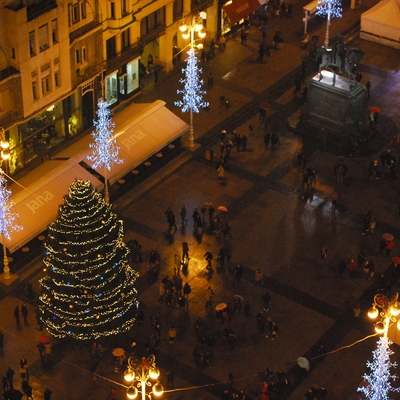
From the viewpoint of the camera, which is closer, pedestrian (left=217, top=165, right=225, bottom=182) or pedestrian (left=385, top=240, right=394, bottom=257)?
pedestrian (left=385, top=240, right=394, bottom=257)

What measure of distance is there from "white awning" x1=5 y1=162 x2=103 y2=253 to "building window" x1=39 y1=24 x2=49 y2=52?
752 centimetres

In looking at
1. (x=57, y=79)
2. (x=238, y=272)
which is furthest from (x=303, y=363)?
(x=57, y=79)

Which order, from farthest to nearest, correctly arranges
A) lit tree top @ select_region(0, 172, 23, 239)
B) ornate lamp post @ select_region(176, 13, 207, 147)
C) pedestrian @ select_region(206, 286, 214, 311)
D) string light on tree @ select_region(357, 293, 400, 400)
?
ornate lamp post @ select_region(176, 13, 207, 147) < pedestrian @ select_region(206, 286, 214, 311) < lit tree top @ select_region(0, 172, 23, 239) < string light on tree @ select_region(357, 293, 400, 400)

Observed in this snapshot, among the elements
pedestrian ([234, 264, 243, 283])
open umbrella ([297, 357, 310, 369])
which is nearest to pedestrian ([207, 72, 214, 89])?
pedestrian ([234, 264, 243, 283])

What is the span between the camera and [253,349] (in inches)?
2346

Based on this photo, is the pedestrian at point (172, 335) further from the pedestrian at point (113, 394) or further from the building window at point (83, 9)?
the building window at point (83, 9)

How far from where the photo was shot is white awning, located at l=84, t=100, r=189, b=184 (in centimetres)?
7138

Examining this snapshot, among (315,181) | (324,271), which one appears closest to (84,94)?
(315,181)

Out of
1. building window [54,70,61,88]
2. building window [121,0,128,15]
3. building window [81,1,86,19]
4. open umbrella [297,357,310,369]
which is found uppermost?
building window [81,1,86,19]

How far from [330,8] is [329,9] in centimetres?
86

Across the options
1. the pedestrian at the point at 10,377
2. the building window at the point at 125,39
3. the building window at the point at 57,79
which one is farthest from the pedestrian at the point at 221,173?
the pedestrian at the point at 10,377

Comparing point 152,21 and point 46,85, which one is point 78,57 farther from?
point 152,21

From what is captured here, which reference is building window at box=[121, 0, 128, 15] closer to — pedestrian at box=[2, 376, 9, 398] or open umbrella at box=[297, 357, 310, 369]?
open umbrella at box=[297, 357, 310, 369]

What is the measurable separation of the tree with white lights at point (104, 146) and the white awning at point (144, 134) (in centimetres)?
48
